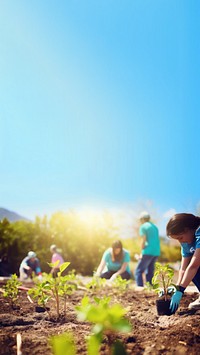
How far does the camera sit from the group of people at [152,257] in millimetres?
3529

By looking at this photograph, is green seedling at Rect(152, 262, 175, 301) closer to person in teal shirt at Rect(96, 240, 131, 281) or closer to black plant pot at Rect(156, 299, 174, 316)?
black plant pot at Rect(156, 299, 174, 316)

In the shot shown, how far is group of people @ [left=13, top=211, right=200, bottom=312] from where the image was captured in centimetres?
353

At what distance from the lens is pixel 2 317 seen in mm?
3816

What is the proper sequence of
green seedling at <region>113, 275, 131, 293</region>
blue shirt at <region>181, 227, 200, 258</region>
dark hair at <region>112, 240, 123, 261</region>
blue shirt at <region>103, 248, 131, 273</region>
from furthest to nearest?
blue shirt at <region>103, 248, 131, 273</region>
dark hair at <region>112, 240, 123, 261</region>
green seedling at <region>113, 275, 131, 293</region>
blue shirt at <region>181, 227, 200, 258</region>

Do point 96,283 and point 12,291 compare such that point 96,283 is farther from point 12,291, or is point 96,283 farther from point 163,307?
point 163,307

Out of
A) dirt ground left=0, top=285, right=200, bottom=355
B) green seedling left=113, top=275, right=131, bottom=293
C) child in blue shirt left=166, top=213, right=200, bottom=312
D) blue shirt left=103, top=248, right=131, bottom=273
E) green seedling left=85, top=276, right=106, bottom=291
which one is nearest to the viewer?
dirt ground left=0, top=285, right=200, bottom=355

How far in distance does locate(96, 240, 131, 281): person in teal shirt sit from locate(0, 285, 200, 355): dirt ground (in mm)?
2181

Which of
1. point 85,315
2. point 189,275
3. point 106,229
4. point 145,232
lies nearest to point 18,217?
point 106,229

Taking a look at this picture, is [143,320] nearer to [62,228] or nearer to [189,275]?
[189,275]

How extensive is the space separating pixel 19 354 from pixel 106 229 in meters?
10.2

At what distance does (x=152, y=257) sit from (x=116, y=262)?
0.78 metres

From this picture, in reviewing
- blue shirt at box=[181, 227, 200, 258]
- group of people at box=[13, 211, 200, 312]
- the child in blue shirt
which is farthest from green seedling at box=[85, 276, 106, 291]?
the child in blue shirt

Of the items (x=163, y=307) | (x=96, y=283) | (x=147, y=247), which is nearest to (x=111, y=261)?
(x=147, y=247)

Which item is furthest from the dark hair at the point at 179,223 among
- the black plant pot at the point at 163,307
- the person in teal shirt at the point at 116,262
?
the person in teal shirt at the point at 116,262
